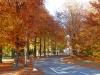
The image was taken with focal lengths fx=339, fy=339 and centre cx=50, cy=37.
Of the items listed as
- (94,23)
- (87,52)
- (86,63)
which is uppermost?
(94,23)

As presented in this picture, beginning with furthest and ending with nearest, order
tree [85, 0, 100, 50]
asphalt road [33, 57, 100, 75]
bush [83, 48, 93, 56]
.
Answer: bush [83, 48, 93, 56], tree [85, 0, 100, 50], asphalt road [33, 57, 100, 75]

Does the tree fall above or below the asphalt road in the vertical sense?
above

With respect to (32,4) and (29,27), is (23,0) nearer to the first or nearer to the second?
(32,4)

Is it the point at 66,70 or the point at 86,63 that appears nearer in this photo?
the point at 66,70

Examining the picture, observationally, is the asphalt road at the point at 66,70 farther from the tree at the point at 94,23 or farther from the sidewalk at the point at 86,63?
the tree at the point at 94,23

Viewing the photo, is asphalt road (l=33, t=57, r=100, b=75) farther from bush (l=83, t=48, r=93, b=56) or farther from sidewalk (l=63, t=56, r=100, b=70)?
bush (l=83, t=48, r=93, b=56)

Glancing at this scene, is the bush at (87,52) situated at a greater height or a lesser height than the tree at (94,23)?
lesser

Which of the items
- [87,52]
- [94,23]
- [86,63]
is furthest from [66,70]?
[87,52]

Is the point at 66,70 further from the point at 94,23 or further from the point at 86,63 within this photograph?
the point at 86,63

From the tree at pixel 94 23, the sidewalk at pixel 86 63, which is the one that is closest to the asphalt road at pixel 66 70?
the sidewalk at pixel 86 63

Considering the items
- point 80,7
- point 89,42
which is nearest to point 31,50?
point 80,7

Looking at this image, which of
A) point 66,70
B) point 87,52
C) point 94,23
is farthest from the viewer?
point 87,52

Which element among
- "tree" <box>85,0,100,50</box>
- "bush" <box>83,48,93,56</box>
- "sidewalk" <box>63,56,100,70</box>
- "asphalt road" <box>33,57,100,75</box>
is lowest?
"asphalt road" <box>33,57,100,75</box>

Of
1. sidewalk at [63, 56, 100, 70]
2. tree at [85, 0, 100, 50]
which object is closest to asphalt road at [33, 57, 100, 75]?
sidewalk at [63, 56, 100, 70]
